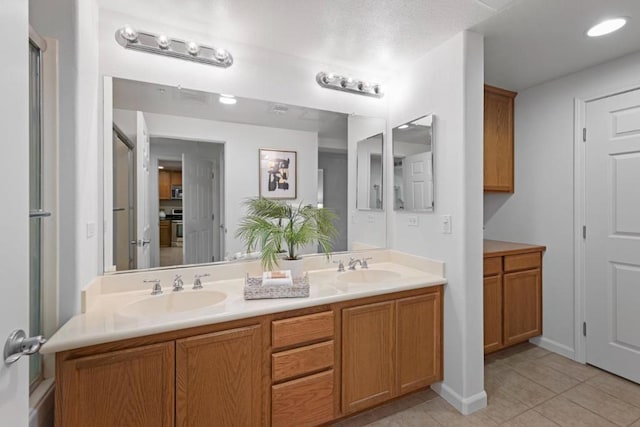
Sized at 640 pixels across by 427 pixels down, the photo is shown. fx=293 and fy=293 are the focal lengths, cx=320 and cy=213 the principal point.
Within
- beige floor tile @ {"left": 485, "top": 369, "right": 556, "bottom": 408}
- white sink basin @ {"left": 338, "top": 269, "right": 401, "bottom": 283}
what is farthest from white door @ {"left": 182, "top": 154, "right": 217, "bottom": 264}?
beige floor tile @ {"left": 485, "top": 369, "right": 556, "bottom": 408}

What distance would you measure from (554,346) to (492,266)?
3.38 ft

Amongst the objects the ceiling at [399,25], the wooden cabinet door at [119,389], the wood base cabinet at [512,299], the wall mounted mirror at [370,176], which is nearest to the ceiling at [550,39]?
the ceiling at [399,25]

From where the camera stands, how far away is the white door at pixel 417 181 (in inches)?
82.3

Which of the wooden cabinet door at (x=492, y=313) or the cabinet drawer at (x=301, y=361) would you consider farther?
the wooden cabinet door at (x=492, y=313)

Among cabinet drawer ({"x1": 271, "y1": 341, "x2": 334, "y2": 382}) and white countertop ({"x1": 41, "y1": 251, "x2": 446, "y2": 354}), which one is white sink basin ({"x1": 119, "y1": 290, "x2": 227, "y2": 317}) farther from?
cabinet drawer ({"x1": 271, "y1": 341, "x2": 334, "y2": 382})

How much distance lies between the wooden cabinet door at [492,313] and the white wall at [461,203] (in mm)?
474

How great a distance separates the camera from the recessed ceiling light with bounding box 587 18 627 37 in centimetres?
172

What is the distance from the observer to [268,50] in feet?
6.64

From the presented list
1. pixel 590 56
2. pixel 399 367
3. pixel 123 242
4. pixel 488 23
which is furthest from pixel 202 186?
pixel 590 56

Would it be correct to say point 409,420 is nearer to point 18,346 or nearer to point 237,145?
point 18,346

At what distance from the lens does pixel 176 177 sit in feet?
6.25

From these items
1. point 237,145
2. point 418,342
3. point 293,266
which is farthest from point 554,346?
point 237,145

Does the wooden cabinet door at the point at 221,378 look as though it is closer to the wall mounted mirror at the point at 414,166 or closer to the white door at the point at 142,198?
the white door at the point at 142,198

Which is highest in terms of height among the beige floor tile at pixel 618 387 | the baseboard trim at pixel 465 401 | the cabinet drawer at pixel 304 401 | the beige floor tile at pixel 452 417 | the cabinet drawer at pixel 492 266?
the cabinet drawer at pixel 492 266
